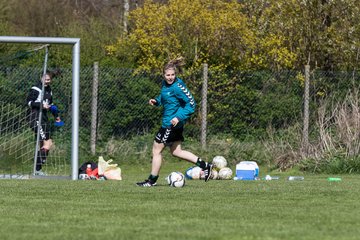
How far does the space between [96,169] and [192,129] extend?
4642mm

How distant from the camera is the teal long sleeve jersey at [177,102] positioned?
Result: 1364 cm

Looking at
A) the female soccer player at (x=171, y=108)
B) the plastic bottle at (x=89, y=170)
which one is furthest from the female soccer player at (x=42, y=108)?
the female soccer player at (x=171, y=108)

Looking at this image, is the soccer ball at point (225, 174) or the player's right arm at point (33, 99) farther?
the player's right arm at point (33, 99)

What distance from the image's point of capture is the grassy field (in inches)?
317

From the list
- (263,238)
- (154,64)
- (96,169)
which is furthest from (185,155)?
(154,64)

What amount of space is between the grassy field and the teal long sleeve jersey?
910 mm

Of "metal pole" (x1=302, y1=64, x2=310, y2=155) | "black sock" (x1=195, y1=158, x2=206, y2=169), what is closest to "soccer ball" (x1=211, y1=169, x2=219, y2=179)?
"black sock" (x1=195, y1=158, x2=206, y2=169)

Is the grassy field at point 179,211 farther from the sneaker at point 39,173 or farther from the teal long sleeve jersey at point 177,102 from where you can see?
the sneaker at point 39,173

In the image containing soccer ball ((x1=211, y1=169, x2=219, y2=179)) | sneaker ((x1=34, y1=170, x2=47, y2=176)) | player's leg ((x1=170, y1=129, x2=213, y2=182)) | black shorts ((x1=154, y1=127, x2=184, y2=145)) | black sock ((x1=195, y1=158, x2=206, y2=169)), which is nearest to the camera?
black shorts ((x1=154, y1=127, x2=184, y2=145))

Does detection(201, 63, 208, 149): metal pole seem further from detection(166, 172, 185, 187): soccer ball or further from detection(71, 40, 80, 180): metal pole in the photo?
detection(166, 172, 185, 187): soccer ball

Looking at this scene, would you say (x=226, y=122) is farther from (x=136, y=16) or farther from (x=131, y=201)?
(x=131, y=201)

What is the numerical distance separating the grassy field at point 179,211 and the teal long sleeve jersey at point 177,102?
910mm

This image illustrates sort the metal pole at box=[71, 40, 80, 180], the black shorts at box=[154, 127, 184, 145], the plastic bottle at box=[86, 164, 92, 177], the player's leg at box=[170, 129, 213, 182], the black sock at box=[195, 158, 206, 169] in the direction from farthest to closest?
1. the plastic bottle at box=[86, 164, 92, 177]
2. the metal pole at box=[71, 40, 80, 180]
3. the black sock at box=[195, 158, 206, 169]
4. the player's leg at box=[170, 129, 213, 182]
5. the black shorts at box=[154, 127, 184, 145]

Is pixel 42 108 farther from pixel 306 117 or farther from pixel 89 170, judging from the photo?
pixel 306 117
